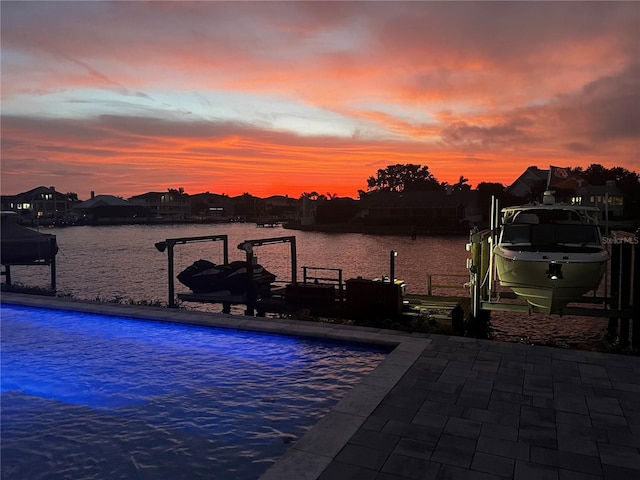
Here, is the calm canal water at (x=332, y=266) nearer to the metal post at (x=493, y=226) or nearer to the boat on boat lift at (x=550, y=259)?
the boat on boat lift at (x=550, y=259)

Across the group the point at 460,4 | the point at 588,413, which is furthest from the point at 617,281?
the point at 460,4

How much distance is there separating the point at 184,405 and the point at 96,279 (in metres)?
39.1

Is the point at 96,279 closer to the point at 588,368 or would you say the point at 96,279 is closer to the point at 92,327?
the point at 92,327

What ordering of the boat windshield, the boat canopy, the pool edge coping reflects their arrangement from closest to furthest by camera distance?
the pool edge coping, the boat windshield, the boat canopy

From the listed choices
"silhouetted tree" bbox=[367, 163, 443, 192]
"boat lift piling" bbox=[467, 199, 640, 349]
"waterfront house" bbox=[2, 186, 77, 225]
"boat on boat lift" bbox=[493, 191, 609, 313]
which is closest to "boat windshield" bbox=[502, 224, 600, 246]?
"boat on boat lift" bbox=[493, 191, 609, 313]

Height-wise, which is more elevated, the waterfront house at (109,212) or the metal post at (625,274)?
the waterfront house at (109,212)

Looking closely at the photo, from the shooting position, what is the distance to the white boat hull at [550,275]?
33.5 feet

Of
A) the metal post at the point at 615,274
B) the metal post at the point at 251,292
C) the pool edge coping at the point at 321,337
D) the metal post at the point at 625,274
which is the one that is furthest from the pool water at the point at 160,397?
the metal post at the point at 251,292

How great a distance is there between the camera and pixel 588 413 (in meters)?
6.38

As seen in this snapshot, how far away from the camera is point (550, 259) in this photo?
33.8ft

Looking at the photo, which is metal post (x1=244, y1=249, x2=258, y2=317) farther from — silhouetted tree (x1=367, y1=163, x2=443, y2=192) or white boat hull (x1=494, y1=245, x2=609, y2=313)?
silhouetted tree (x1=367, y1=163, x2=443, y2=192)

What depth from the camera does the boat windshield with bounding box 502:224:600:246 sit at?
11.2 meters

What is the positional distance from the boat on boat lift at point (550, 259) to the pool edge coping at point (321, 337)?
286 cm

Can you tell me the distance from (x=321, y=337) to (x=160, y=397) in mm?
3921
